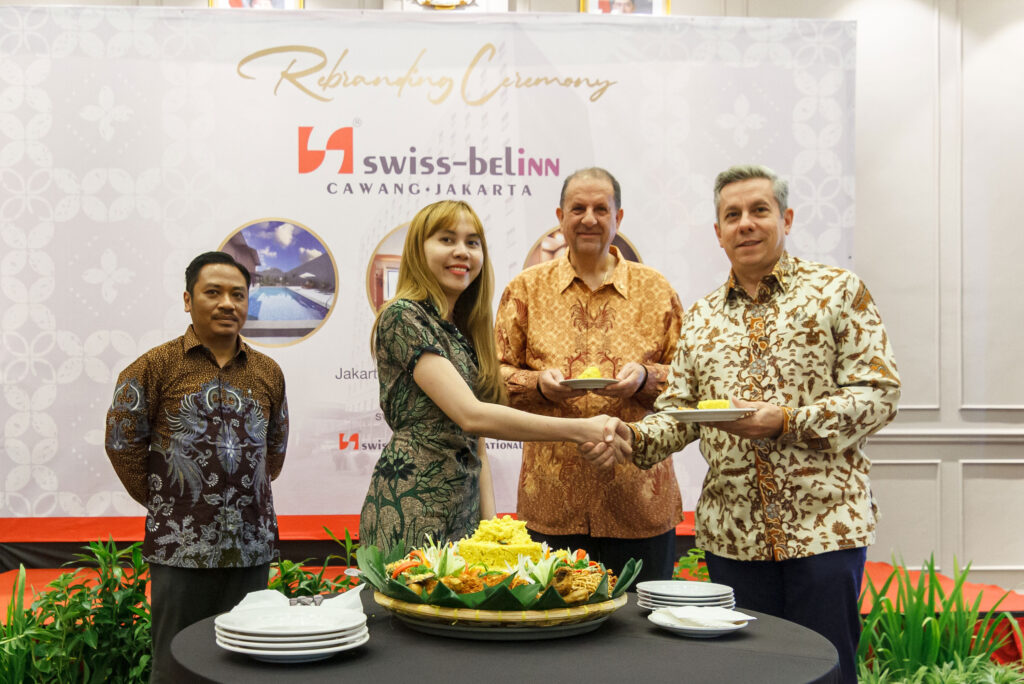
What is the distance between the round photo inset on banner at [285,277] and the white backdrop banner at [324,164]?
1 cm

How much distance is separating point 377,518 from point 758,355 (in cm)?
108

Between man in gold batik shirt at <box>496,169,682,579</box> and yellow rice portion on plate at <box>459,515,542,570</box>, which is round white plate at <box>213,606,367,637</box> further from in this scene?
man in gold batik shirt at <box>496,169,682,579</box>

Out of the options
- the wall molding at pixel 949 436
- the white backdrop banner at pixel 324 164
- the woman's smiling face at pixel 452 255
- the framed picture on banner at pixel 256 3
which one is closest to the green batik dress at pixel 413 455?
the woman's smiling face at pixel 452 255

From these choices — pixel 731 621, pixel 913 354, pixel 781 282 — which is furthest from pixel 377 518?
pixel 913 354

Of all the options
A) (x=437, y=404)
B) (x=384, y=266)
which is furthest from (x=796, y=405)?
(x=384, y=266)

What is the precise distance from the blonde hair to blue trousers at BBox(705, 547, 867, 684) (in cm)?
82

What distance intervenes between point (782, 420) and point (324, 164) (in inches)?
121

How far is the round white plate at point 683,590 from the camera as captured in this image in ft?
5.96

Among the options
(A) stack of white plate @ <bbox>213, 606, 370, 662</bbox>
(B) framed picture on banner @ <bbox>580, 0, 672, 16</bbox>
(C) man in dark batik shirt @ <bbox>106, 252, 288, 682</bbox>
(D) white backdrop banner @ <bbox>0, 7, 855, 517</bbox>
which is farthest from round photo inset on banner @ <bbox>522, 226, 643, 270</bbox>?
(A) stack of white plate @ <bbox>213, 606, 370, 662</bbox>

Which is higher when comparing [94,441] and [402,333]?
[402,333]

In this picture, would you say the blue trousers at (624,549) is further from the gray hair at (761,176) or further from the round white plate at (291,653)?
the round white plate at (291,653)

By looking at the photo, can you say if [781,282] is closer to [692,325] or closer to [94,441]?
[692,325]

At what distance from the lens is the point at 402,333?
7.49 ft

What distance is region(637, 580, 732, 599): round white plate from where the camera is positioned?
5.96 ft
